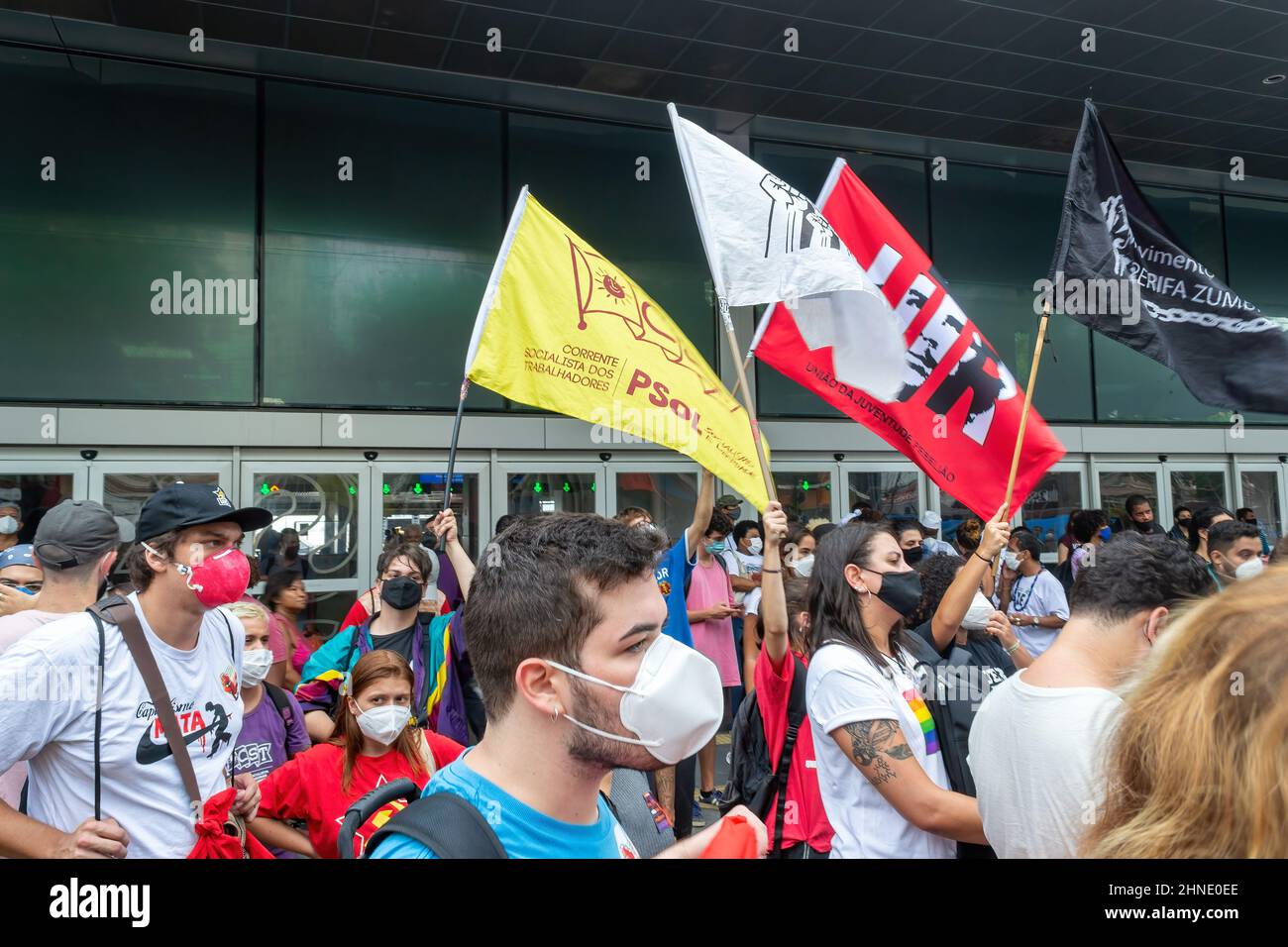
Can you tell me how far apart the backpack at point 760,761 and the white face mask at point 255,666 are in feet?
7.05

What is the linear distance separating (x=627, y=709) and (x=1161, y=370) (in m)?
14.8

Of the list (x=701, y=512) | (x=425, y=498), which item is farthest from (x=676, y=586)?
(x=425, y=498)

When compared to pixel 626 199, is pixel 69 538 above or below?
below

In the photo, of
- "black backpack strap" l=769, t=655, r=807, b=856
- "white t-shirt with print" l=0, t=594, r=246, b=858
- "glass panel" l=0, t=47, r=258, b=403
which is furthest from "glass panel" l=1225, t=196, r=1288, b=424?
"white t-shirt with print" l=0, t=594, r=246, b=858

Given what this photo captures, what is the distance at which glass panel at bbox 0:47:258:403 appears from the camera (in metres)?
9.30

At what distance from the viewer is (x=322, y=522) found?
32.2 feet

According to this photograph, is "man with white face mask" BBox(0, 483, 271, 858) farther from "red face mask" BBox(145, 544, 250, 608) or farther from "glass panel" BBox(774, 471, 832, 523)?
"glass panel" BBox(774, 471, 832, 523)

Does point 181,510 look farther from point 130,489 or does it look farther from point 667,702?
point 130,489

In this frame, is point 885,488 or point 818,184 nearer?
point 885,488

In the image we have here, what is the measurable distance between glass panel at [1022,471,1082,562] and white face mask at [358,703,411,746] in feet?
37.2

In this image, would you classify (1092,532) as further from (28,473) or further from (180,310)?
(28,473)

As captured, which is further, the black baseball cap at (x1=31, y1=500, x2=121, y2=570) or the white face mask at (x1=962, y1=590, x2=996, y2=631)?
the white face mask at (x1=962, y1=590, x2=996, y2=631)

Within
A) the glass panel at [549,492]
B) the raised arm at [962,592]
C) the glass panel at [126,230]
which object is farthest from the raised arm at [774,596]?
the glass panel at [126,230]

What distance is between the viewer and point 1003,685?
2.39m
